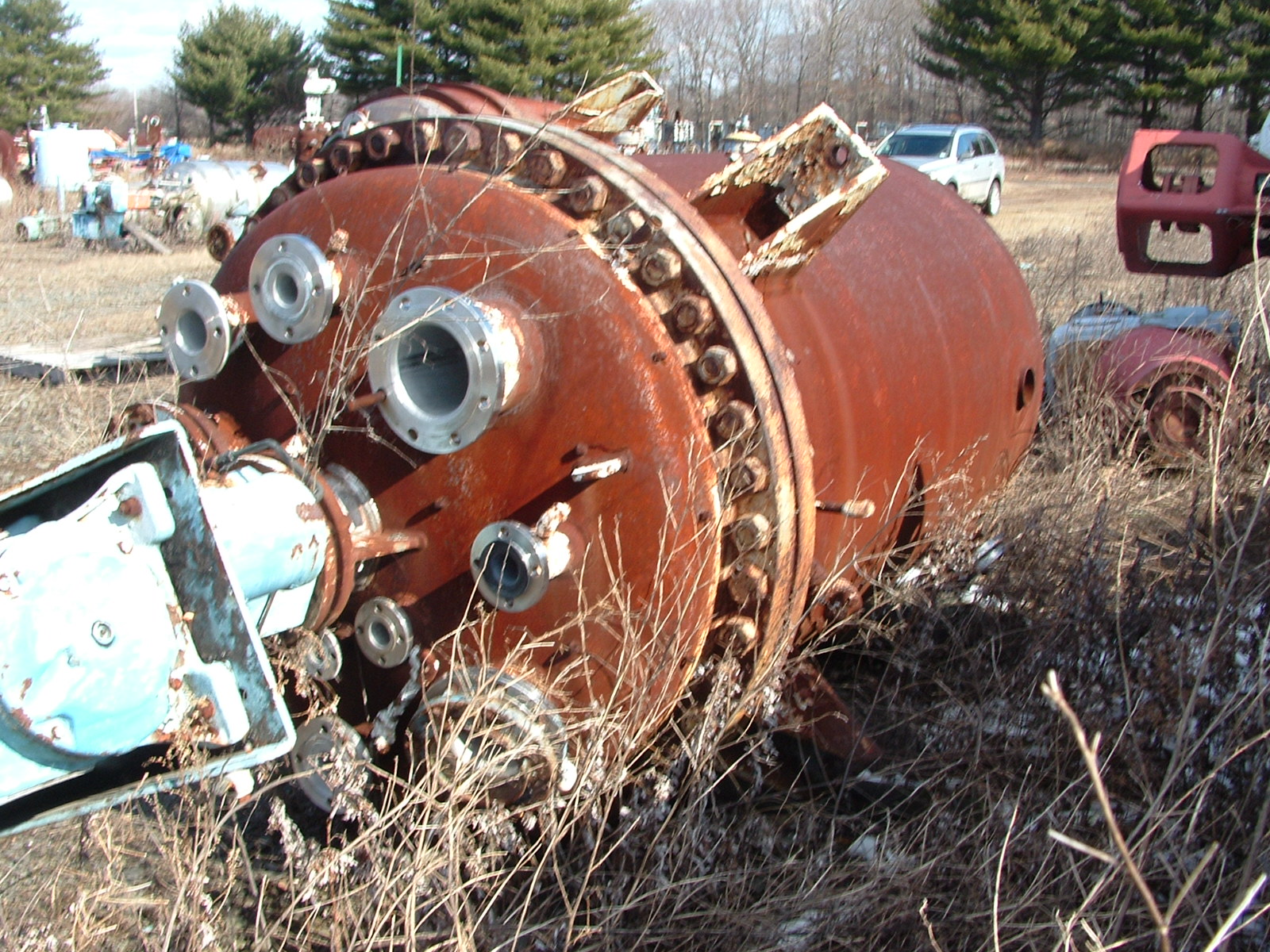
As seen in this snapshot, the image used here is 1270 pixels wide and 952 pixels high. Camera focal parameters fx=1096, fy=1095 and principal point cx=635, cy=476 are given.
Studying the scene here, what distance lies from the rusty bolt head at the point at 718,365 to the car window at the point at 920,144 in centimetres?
1771

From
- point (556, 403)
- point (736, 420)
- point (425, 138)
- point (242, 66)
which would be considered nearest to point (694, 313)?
point (736, 420)

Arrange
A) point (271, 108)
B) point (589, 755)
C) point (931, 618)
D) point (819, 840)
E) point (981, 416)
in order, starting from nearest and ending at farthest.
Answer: point (589, 755), point (819, 840), point (931, 618), point (981, 416), point (271, 108)

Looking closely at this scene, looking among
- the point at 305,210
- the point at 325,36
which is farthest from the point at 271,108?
the point at 305,210

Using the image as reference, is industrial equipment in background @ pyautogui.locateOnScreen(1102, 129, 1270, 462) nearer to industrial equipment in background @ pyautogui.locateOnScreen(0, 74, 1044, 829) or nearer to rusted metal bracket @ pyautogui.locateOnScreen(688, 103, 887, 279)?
industrial equipment in background @ pyautogui.locateOnScreen(0, 74, 1044, 829)

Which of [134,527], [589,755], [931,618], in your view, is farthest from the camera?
[931,618]

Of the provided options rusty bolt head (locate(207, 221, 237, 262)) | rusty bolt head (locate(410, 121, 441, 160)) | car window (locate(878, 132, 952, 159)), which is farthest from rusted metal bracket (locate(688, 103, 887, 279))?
car window (locate(878, 132, 952, 159))

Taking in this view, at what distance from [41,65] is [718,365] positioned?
1864 inches

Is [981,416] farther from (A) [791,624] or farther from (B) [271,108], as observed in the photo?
(B) [271,108]

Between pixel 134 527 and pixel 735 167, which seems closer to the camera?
pixel 134 527

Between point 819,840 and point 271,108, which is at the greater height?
point 271,108

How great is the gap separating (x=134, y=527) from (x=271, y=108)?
144 ft

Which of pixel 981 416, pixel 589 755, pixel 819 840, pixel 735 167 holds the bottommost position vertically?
pixel 819 840

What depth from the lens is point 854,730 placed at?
2.47m

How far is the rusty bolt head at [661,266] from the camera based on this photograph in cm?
205
